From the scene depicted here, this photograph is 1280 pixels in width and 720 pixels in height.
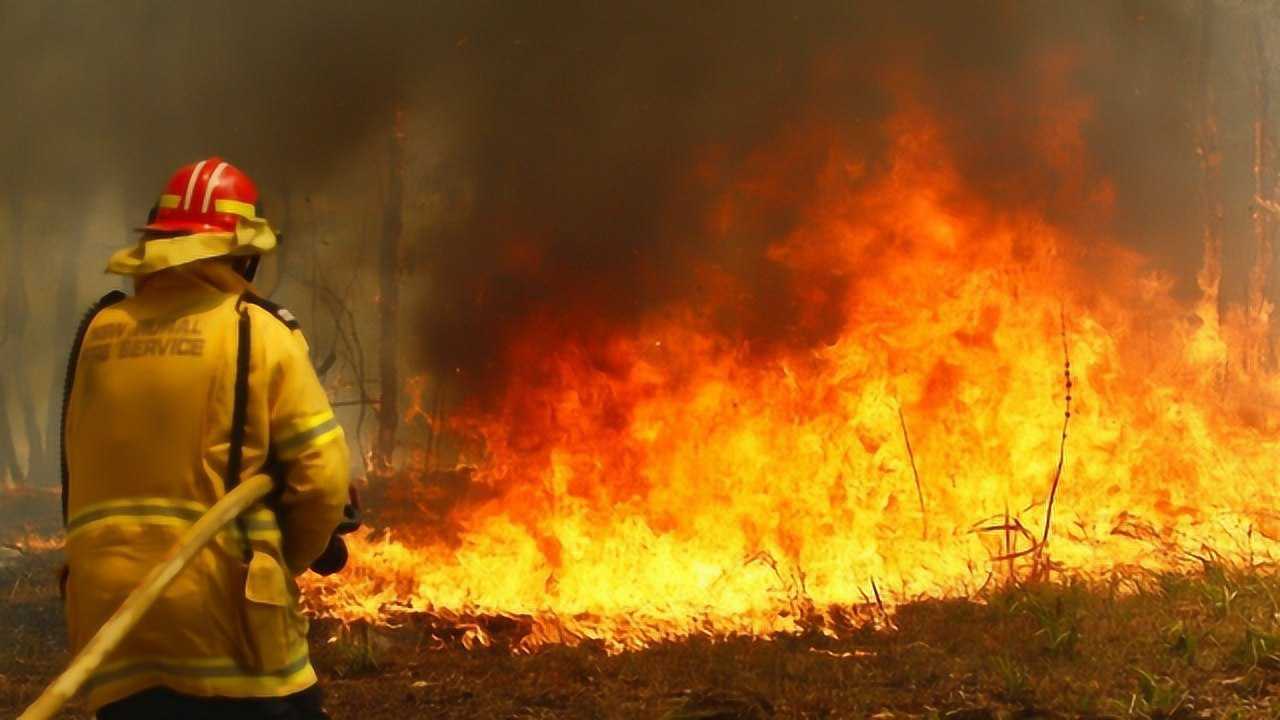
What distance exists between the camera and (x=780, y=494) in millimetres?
7824

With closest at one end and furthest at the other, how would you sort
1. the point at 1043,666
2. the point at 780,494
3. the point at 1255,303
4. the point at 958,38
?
the point at 1043,666 < the point at 780,494 < the point at 958,38 < the point at 1255,303

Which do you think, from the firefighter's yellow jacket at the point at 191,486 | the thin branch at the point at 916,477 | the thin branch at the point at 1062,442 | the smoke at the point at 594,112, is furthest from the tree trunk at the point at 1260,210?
the firefighter's yellow jacket at the point at 191,486

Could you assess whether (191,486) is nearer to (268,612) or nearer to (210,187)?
(268,612)

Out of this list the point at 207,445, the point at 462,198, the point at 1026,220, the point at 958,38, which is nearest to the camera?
the point at 207,445

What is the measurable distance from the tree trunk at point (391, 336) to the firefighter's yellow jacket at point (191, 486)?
10.6 m

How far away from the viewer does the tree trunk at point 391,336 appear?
14.0m

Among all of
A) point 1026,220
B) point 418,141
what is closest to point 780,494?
point 1026,220

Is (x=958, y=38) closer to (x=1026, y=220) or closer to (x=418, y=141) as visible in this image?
(x=1026, y=220)

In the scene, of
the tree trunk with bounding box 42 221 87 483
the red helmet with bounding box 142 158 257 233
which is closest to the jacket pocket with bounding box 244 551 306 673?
the red helmet with bounding box 142 158 257 233

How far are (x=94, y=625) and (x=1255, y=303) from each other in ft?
55.1

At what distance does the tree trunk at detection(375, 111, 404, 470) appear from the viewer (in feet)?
46.0

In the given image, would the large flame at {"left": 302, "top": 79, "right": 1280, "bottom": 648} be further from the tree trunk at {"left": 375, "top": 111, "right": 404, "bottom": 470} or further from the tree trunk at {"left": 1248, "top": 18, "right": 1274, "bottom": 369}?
the tree trunk at {"left": 1248, "top": 18, "right": 1274, "bottom": 369}

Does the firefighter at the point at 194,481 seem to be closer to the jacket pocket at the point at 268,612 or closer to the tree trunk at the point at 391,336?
the jacket pocket at the point at 268,612

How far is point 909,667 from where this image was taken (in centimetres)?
598
